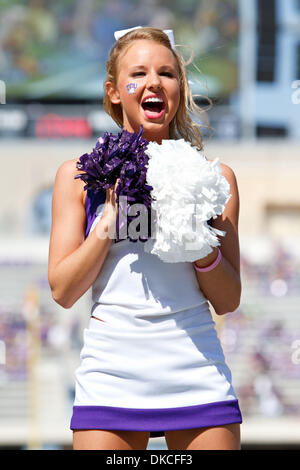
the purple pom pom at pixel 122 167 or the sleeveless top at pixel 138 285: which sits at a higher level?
the purple pom pom at pixel 122 167

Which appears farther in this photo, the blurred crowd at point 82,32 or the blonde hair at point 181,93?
the blurred crowd at point 82,32

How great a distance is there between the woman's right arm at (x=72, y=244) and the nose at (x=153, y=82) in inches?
10.2

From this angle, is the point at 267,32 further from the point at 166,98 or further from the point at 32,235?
the point at 166,98

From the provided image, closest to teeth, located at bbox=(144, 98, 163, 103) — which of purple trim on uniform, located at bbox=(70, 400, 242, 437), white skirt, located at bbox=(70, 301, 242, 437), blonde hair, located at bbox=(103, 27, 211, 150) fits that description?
blonde hair, located at bbox=(103, 27, 211, 150)

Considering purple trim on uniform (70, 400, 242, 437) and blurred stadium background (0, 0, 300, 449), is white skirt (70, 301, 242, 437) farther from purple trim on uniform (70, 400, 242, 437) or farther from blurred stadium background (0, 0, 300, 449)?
blurred stadium background (0, 0, 300, 449)

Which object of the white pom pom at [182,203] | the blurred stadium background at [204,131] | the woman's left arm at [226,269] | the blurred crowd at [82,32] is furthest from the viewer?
the blurred crowd at [82,32]

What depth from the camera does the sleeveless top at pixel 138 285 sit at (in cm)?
177

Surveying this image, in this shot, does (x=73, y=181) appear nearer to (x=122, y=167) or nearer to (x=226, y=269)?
(x=122, y=167)

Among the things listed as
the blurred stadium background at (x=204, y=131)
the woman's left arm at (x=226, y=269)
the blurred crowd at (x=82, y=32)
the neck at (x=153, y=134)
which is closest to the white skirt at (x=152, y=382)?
the woman's left arm at (x=226, y=269)

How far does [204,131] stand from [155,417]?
379 inches

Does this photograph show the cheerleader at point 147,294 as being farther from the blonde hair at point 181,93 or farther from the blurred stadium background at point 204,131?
the blurred stadium background at point 204,131

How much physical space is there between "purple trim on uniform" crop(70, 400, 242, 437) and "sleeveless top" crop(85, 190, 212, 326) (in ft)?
0.66

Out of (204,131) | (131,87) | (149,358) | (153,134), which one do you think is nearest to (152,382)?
(149,358)

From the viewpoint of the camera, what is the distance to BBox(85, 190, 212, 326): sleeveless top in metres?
1.77
